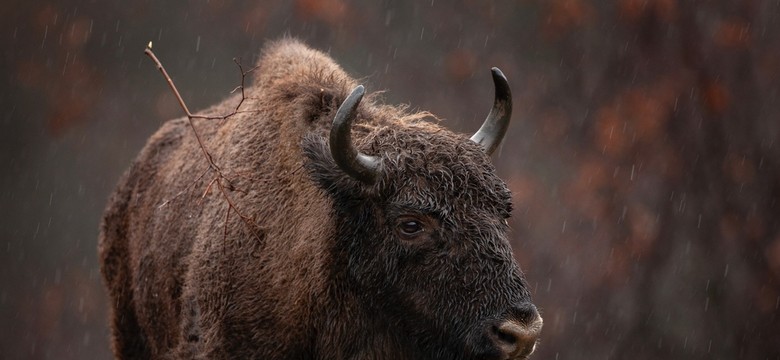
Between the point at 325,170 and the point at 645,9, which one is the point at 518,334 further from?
the point at 645,9

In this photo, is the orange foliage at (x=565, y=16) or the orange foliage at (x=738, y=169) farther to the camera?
the orange foliage at (x=565, y=16)

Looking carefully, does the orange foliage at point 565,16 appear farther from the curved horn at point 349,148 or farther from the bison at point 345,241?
the curved horn at point 349,148

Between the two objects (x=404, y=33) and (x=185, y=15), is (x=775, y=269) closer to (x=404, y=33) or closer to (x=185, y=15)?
(x=404, y=33)

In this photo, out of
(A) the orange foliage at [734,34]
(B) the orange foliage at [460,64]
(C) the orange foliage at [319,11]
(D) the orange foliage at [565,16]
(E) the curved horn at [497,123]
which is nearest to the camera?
(E) the curved horn at [497,123]

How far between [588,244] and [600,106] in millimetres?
1898

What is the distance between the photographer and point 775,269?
36.8 ft

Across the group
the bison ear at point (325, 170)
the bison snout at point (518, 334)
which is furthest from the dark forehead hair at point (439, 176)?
the bison snout at point (518, 334)

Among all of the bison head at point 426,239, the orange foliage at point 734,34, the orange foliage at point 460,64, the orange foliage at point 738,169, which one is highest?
the orange foliage at point 460,64

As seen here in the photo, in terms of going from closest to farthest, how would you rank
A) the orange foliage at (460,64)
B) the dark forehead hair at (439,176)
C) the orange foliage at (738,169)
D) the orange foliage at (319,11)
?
1. the dark forehead hair at (439,176)
2. the orange foliage at (738,169)
3. the orange foliage at (460,64)
4. the orange foliage at (319,11)

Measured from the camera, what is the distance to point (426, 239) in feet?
15.2

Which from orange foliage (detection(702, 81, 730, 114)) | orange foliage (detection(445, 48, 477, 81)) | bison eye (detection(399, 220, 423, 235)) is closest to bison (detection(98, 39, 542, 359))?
bison eye (detection(399, 220, 423, 235))

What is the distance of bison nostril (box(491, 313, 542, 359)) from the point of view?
4.34 meters

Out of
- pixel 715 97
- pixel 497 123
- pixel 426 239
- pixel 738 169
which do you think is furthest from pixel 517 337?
pixel 715 97

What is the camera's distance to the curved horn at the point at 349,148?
453 centimetres
